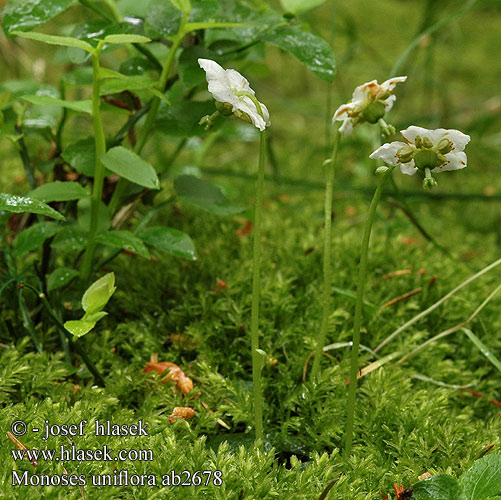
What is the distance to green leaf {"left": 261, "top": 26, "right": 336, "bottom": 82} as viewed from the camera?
849mm

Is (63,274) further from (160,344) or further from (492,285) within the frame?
(492,285)

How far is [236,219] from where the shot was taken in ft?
4.54

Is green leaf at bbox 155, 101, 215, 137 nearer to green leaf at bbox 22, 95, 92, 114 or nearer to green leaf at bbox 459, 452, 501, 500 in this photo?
green leaf at bbox 22, 95, 92, 114

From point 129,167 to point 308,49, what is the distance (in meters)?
0.36

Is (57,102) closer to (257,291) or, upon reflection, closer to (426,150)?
(257,291)

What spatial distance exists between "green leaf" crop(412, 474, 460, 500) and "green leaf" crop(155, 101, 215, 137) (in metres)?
0.64

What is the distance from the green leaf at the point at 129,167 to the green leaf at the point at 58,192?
0.28 ft

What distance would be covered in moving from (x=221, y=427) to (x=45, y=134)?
0.67m

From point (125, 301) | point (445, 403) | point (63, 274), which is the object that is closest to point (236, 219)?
point (125, 301)

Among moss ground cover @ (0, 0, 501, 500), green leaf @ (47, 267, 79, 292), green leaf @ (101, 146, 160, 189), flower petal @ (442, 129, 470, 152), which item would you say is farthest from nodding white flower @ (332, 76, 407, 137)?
green leaf @ (47, 267, 79, 292)

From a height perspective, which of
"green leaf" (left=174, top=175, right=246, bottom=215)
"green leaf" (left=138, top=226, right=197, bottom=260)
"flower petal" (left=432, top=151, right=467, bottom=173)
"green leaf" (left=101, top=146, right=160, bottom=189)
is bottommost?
"green leaf" (left=138, top=226, right=197, bottom=260)

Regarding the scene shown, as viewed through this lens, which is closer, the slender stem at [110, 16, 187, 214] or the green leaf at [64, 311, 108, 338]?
the green leaf at [64, 311, 108, 338]

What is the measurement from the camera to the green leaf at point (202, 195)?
→ 39.4 inches

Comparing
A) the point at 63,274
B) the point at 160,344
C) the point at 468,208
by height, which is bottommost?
the point at 468,208
